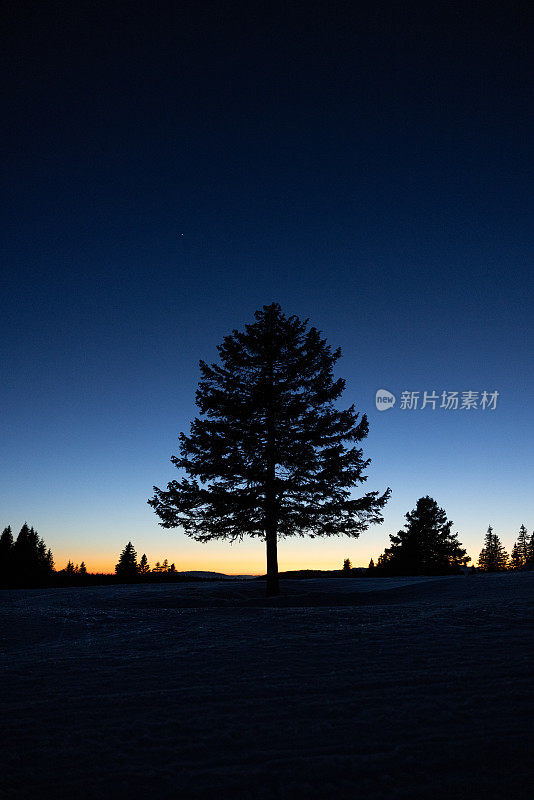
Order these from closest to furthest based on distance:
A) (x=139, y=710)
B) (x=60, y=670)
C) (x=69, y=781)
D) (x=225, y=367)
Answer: (x=69, y=781)
(x=139, y=710)
(x=60, y=670)
(x=225, y=367)

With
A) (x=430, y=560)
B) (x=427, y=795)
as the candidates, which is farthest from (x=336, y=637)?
(x=430, y=560)

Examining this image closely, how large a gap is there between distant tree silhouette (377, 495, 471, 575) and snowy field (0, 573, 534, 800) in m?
38.2

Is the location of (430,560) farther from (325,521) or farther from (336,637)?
(336,637)

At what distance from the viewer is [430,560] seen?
142ft

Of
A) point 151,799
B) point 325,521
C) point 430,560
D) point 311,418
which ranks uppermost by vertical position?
point 311,418

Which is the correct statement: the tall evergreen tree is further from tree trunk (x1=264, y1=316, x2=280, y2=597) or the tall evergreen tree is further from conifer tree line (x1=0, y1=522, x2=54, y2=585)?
conifer tree line (x1=0, y1=522, x2=54, y2=585)

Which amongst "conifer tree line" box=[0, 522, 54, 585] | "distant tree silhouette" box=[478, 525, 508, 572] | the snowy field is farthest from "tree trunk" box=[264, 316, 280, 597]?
"distant tree silhouette" box=[478, 525, 508, 572]

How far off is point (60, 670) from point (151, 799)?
10.6ft

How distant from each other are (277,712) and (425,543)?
44637mm

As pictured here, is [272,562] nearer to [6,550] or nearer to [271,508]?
[271,508]

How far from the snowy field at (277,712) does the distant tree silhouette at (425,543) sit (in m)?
38.2

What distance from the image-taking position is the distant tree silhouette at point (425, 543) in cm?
4212

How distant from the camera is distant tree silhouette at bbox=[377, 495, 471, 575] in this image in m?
42.1

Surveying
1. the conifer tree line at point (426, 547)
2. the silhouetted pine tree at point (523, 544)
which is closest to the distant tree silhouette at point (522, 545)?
the silhouetted pine tree at point (523, 544)
